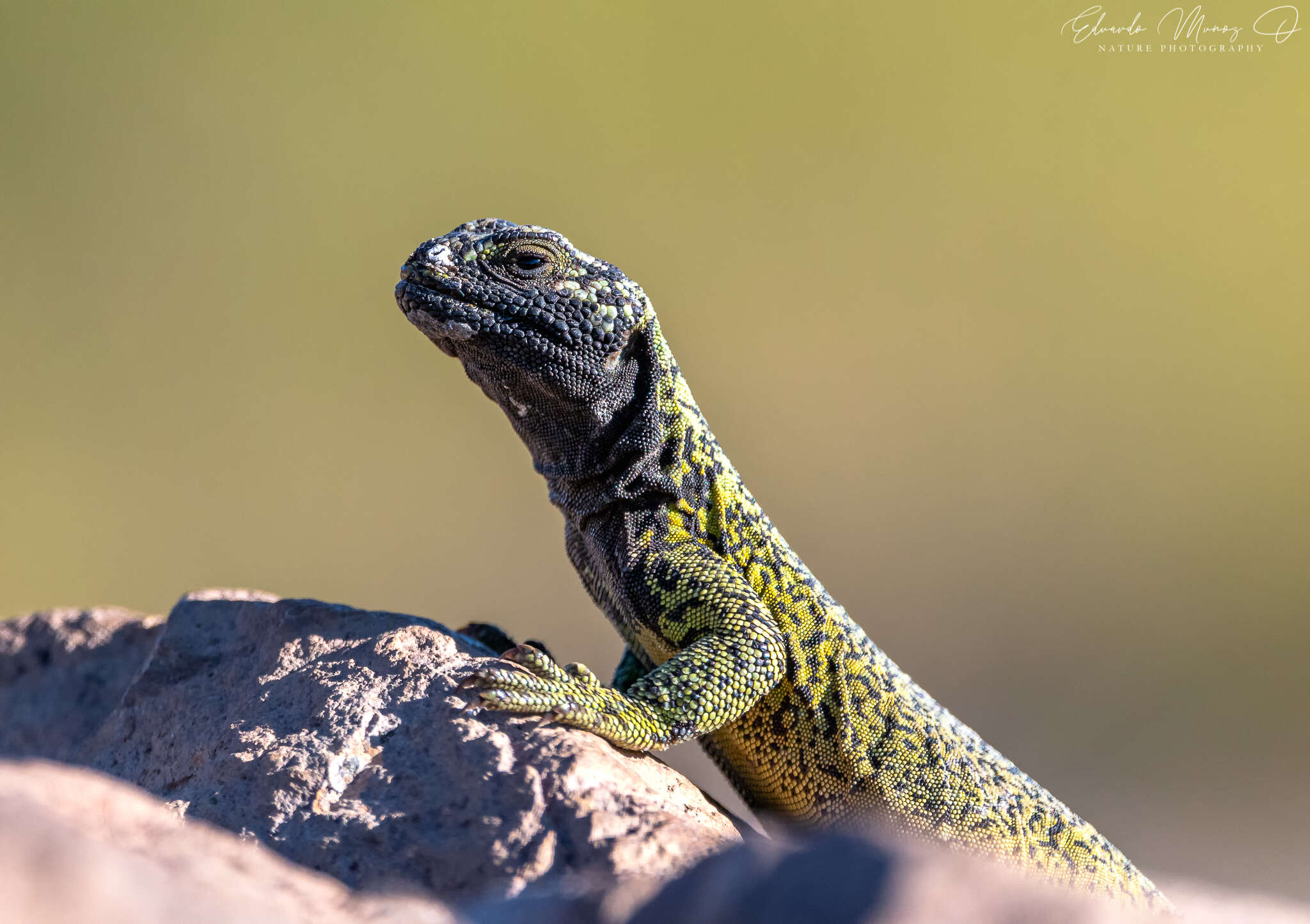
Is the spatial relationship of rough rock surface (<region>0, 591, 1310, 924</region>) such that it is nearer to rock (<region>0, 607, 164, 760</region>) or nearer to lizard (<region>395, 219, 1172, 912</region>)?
rock (<region>0, 607, 164, 760</region>)

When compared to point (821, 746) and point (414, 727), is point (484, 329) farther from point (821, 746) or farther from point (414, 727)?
point (821, 746)

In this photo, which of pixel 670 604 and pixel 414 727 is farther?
pixel 670 604

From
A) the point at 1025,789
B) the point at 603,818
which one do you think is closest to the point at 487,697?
the point at 603,818

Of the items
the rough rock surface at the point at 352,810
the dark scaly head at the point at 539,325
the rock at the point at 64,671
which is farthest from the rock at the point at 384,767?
the dark scaly head at the point at 539,325

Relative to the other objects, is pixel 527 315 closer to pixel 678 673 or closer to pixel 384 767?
pixel 678 673

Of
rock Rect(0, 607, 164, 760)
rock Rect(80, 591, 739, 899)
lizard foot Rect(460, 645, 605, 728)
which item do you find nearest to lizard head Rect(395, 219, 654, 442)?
rock Rect(80, 591, 739, 899)

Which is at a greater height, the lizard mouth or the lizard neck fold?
the lizard mouth

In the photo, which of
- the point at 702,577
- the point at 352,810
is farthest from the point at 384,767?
the point at 702,577

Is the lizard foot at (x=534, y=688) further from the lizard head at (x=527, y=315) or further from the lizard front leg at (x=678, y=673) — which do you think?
the lizard head at (x=527, y=315)
